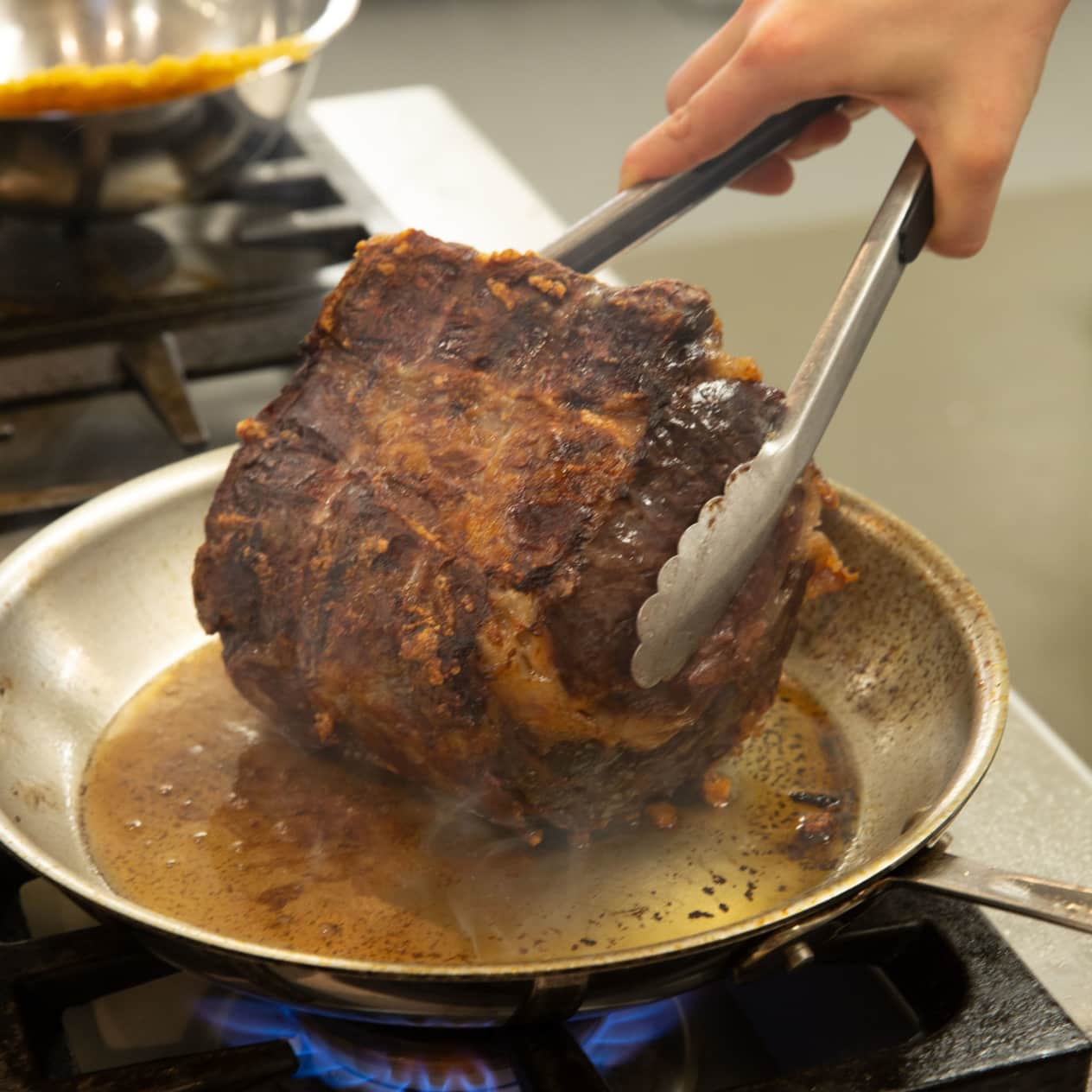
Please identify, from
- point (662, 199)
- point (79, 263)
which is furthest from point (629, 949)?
point (79, 263)

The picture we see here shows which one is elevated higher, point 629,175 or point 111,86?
point 629,175

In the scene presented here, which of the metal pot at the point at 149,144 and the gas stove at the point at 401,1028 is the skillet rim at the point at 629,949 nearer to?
the gas stove at the point at 401,1028

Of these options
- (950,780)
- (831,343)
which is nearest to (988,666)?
(950,780)

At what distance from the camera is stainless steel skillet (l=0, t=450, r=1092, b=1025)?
2.75 ft

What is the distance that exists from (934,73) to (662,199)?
252 mm

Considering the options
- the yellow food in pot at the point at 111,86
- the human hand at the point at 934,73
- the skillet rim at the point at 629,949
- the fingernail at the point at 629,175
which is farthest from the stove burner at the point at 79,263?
the human hand at the point at 934,73

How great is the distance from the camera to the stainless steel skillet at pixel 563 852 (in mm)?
838

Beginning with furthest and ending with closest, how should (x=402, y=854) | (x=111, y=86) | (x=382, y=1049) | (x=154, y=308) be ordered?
(x=154, y=308) < (x=111, y=86) < (x=402, y=854) < (x=382, y=1049)

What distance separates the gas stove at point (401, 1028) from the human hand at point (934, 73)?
0.49 meters

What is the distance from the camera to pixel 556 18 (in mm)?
6098

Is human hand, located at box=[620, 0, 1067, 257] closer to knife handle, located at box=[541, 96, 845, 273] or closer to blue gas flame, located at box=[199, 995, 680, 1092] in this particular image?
knife handle, located at box=[541, 96, 845, 273]

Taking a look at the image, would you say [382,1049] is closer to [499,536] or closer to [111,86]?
[499,536]

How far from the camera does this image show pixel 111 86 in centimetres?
157

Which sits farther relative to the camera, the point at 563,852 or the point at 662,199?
the point at 662,199
